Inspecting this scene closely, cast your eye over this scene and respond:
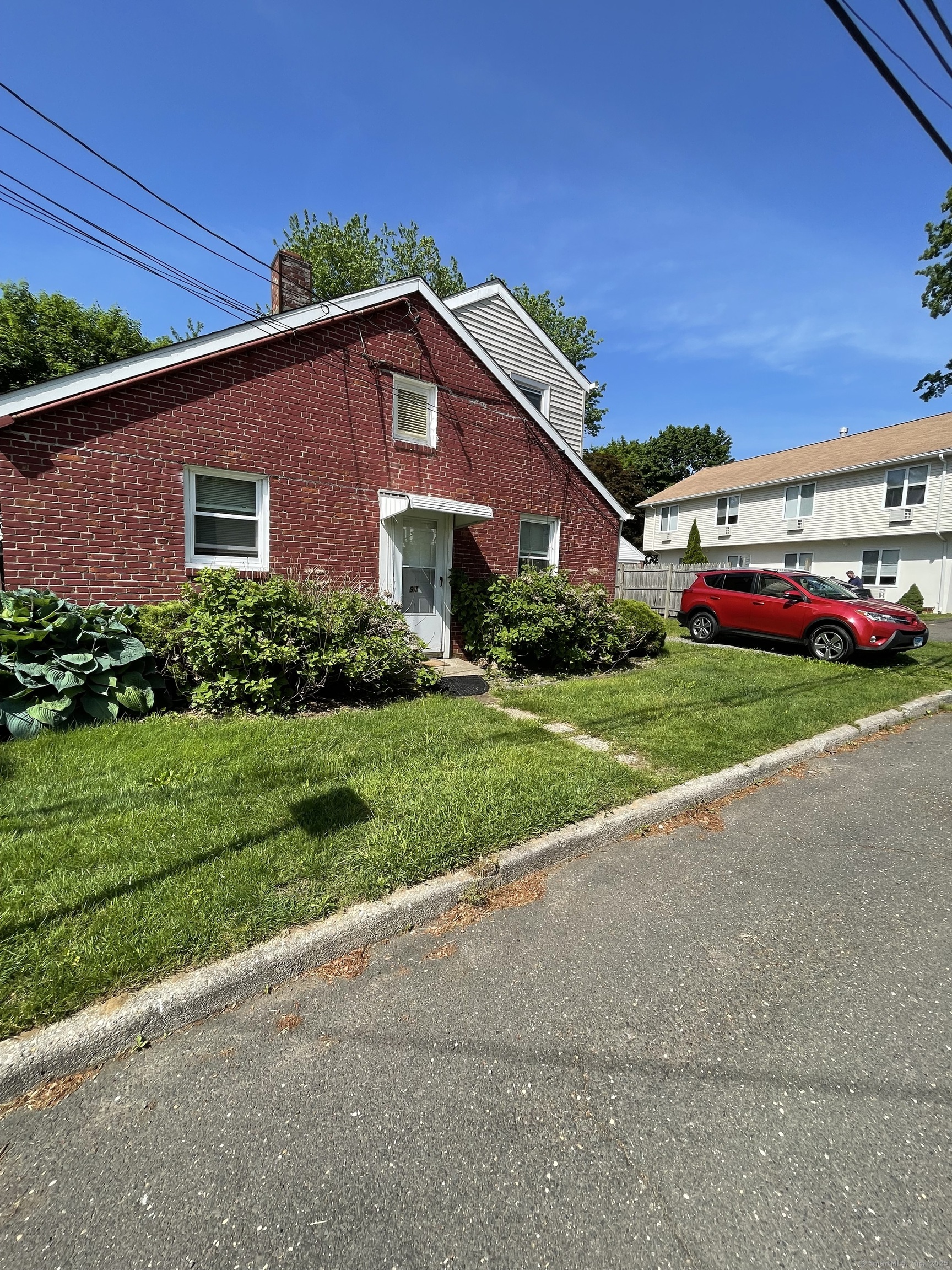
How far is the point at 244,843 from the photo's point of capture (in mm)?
3295

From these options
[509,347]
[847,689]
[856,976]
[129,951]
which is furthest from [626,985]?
[509,347]

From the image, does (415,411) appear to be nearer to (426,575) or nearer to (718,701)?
(426,575)

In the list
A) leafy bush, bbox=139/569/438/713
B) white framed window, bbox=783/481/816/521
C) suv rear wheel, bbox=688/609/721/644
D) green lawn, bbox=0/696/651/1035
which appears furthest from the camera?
white framed window, bbox=783/481/816/521

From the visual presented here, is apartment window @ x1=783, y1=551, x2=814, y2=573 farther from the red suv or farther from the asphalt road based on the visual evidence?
the asphalt road

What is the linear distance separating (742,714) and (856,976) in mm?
4328

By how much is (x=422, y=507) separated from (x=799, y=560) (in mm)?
24421

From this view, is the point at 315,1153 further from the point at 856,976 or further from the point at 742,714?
the point at 742,714

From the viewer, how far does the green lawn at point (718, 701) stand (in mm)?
5418

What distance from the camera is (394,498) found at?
28.7 feet

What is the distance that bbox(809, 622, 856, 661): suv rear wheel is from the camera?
10.3 m

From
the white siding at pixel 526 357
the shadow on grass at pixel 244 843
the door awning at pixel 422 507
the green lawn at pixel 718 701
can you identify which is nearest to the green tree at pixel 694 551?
the white siding at pixel 526 357

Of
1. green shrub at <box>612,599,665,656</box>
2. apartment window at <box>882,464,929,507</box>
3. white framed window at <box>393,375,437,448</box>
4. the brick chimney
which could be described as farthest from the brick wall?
apartment window at <box>882,464,929,507</box>

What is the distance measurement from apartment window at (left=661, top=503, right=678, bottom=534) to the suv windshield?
2244 centimetres

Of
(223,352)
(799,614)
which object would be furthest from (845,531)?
(223,352)
